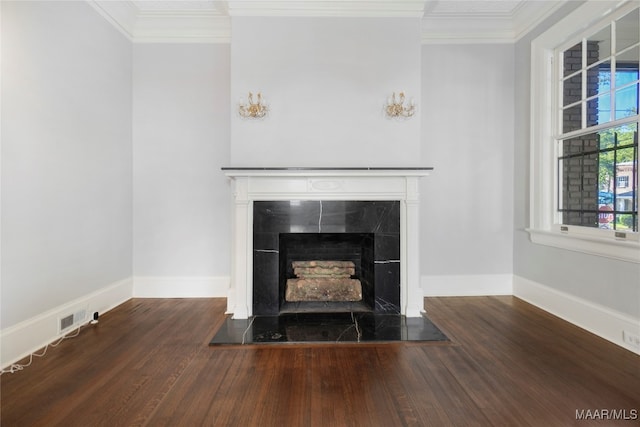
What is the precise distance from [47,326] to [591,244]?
13.9 feet

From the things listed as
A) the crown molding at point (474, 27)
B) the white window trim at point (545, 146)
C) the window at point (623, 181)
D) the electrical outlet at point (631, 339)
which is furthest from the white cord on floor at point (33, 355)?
the window at point (623, 181)

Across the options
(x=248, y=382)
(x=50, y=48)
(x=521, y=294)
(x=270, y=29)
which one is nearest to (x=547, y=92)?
(x=521, y=294)

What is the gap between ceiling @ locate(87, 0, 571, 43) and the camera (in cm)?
282

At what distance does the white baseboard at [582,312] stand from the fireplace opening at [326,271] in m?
1.67

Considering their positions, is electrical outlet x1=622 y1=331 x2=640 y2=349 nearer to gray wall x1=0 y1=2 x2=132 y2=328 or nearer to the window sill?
the window sill

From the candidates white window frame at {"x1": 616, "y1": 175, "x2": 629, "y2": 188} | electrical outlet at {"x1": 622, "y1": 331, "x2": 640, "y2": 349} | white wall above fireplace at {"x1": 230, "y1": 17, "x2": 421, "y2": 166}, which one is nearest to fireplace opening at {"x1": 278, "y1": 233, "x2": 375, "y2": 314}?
white wall above fireplace at {"x1": 230, "y1": 17, "x2": 421, "y2": 166}

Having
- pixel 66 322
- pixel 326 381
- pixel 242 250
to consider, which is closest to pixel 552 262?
pixel 326 381

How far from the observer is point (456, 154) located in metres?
3.34

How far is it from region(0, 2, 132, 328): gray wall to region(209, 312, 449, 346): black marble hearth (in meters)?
1.31

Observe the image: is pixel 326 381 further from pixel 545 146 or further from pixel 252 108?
pixel 545 146

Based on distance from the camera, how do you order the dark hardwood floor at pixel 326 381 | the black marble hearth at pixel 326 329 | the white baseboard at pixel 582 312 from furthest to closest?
1. the black marble hearth at pixel 326 329
2. the white baseboard at pixel 582 312
3. the dark hardwood floor at pixel 326 381

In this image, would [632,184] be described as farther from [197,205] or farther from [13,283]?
[13,283]

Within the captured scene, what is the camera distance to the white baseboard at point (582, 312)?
7.13 ft

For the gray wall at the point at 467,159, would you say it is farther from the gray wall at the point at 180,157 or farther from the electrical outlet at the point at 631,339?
the gray wall at the point at 180,157
